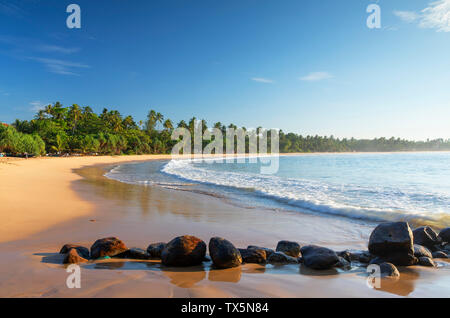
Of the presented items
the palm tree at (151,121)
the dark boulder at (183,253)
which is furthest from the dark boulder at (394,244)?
the palm tree at (151,121)

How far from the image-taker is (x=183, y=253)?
415 cm

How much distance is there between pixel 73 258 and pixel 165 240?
197 centimetres

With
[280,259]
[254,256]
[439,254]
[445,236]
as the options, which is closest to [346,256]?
[280,259]

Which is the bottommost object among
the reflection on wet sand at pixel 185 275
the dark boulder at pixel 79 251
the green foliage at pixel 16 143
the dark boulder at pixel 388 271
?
the dark boulder at pixel 388 271

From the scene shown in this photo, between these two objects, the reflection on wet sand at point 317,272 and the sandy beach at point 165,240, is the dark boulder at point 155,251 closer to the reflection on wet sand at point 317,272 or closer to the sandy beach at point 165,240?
the sandy beach at point 165,240

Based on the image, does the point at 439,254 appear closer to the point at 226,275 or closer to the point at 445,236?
the point at 445,236

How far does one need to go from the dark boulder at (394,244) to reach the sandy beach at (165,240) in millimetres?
→ 277

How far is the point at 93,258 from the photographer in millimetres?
4305

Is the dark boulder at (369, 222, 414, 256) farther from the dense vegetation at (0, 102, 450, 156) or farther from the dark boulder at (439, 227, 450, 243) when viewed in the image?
the dense vegetation at (0, 102, 450, 156)

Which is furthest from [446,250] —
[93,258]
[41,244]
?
[41,244]

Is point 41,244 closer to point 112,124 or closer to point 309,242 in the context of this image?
point 309,242

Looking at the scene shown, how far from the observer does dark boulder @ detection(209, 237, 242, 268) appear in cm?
410

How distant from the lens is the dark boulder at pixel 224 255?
4102 mm

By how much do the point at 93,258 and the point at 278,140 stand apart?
144 meters
